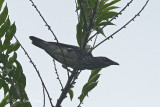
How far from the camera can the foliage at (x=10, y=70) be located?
365 cm

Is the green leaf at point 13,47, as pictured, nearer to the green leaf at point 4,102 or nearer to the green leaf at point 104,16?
the green leaf at point 4,102

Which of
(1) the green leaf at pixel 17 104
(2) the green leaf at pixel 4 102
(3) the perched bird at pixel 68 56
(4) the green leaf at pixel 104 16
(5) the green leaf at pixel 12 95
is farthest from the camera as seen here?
(3) the perched bird at pixel 68 56

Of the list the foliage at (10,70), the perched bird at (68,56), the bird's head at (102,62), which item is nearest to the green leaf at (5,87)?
the foliage at (10,70)

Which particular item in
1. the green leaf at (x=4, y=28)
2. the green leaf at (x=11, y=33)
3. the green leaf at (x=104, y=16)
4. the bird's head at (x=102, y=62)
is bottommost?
the green leaf at (x=11, y=33)

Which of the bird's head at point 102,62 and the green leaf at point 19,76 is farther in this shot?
the bird's head at point 102,62

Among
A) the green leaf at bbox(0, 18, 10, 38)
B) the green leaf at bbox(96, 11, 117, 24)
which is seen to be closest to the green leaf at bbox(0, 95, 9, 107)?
the green leaf at bbox(0, 18, 10, 38)

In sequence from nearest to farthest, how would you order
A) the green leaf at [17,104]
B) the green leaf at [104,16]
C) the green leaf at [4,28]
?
the green leaf at [17,104], the green leaf at [4,28], the green leaf at [104,16]

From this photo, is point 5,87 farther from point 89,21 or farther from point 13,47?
point 89,21

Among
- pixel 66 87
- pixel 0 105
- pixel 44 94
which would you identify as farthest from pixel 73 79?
pixel 0 105

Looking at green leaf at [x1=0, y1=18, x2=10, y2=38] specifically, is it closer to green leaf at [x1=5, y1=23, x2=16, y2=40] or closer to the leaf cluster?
green leaf at [x1=5, y1=23, x2=16, y2=40]

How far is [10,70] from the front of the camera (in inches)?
146

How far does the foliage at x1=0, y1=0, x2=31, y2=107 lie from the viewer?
365 cm

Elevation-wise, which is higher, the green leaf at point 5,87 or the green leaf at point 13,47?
the green leaf at point 13,47

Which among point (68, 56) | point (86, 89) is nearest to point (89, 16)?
point (86, 89)
